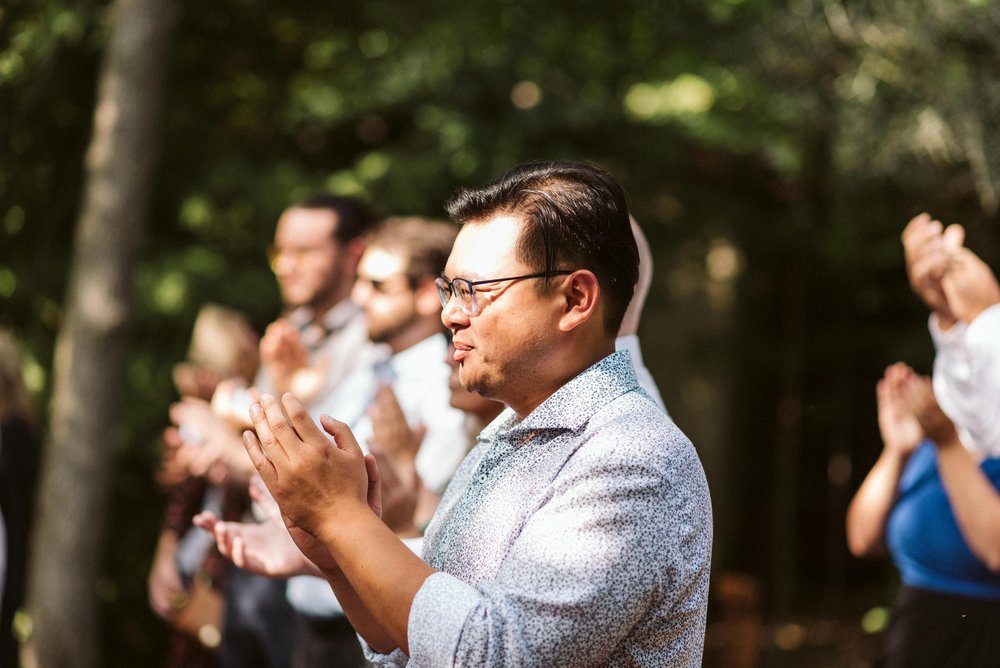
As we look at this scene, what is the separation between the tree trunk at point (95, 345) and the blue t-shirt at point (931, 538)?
14.5 feet

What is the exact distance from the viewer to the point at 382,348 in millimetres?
3805

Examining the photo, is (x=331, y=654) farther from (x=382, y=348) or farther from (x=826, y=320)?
(x=826, y=320)

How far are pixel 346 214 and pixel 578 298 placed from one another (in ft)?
8.57

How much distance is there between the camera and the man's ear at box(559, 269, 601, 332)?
180cm

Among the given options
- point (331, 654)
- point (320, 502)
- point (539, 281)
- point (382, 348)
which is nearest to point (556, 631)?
point (320, 502)

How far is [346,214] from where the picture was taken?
4.29m

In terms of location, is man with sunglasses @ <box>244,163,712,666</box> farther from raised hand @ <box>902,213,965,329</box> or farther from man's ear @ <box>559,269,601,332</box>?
raised hand @ <box>902,213,965,329</box>

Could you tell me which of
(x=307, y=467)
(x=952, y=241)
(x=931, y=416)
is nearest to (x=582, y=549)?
(x=307, y=467)

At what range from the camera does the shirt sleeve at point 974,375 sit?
2793 millimetres

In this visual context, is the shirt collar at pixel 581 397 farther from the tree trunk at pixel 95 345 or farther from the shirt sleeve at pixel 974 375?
the tree trunk at pixel 95 345

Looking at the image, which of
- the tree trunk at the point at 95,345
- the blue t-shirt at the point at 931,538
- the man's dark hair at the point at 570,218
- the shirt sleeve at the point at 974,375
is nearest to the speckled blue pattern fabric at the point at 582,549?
the man's dark hair at the point at 570,218

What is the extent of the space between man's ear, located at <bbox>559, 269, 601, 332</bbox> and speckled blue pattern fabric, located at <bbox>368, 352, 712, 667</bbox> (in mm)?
90

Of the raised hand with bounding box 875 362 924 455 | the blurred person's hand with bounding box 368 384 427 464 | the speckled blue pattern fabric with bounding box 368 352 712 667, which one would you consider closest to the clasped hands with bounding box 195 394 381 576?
the speckled blue pattern fabric with bounding box 368 352 712 667

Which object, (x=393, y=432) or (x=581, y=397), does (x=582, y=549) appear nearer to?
(x=581, y=397)
